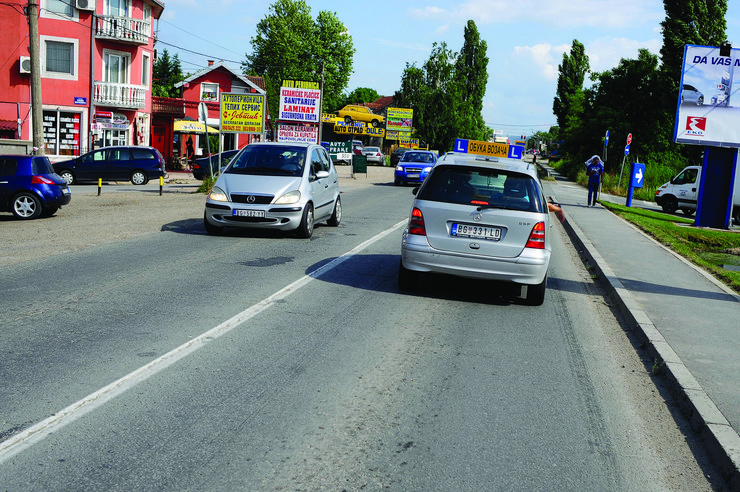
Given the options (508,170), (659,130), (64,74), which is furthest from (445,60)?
(508,170)

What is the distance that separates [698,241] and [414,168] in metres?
18.4

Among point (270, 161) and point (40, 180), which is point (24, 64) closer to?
point (40, 180)

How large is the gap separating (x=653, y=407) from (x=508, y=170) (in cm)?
370

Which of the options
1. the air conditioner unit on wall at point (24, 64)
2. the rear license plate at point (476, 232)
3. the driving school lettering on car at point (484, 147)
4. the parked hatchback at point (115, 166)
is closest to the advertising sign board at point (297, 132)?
the parked hatchback at point (115, 166)

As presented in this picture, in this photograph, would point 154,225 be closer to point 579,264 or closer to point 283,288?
point 283,288

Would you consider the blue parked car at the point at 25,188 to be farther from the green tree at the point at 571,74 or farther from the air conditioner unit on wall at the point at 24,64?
the green tree at the point at 571,74

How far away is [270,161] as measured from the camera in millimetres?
13938

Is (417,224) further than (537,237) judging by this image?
Yes

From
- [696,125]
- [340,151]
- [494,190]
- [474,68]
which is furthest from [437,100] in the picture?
[494,190]

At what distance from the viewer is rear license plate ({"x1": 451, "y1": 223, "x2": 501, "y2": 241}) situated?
327 inches

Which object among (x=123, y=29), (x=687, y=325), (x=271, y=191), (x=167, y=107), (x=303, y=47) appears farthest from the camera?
(x=303, y=47)

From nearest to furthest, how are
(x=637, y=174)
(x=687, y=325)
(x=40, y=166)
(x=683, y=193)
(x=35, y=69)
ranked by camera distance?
1. (x=687, y=325)
2. (x=40, y=166)
3. (x=35, y=69)
4. (x=683, y=193)
5. (x=637, y=174)

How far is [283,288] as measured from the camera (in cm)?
880

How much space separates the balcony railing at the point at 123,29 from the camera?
3872cm
